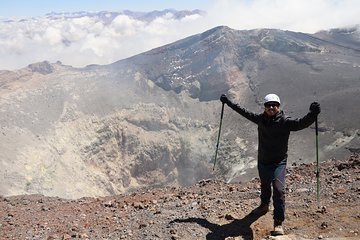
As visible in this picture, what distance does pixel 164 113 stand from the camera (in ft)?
133

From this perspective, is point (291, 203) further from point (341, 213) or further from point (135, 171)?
point (135, 171)

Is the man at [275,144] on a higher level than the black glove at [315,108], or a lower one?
lower

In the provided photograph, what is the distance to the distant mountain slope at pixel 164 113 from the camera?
29.8m

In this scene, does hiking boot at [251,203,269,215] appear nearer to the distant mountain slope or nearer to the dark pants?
the dark pants

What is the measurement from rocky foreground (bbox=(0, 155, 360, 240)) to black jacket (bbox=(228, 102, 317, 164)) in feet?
3.96

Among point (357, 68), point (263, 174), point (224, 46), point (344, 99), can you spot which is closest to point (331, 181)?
point (263, 174)

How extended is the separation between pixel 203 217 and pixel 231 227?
0.74 m

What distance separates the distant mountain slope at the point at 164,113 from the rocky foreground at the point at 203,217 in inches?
654

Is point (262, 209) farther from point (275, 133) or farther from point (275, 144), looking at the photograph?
point (275, 133)

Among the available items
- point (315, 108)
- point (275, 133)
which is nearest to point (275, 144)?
point (275, 133)

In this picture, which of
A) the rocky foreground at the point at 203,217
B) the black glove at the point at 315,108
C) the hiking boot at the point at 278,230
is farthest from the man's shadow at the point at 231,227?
the black glove at the point at 315,108

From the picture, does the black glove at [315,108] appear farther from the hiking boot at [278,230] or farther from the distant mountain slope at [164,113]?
the distant mountain slope at [164,113]

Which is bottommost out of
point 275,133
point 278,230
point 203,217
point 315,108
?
point 203,217

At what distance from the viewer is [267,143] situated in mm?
6355
